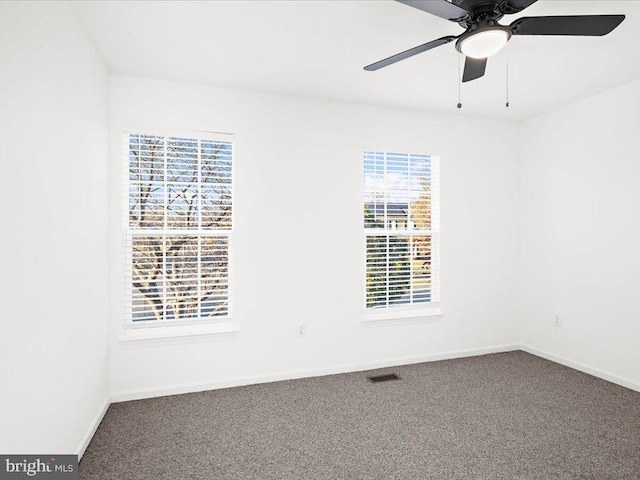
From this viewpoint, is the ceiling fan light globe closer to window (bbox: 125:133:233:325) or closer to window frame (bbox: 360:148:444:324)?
window frame (bbox: 360:148:444:324)

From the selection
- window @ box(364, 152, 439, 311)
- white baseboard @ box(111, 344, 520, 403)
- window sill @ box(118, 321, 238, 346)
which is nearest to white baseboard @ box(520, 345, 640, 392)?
white baseboard @ box(111, 344, 520, 403)

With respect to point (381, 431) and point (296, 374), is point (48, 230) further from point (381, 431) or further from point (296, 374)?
point (296, 374)

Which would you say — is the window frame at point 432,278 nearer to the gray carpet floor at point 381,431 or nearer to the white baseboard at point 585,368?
the gray carpet floor at point 381,431

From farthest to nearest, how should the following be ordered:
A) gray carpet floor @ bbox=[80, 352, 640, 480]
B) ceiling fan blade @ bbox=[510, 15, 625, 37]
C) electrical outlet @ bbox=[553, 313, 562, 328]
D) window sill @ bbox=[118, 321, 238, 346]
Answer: electrical outlet @ bbox=[553, 313, 562, 328] < window sill @ bbox=[118, 321, 238, 346] < gray carpet floor @ bbox=[80, 352, 640, 480] < ceiling fan blade @ bbox=[510, 15, 625, 37]

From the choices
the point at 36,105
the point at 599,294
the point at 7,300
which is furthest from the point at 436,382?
the point at 36,105

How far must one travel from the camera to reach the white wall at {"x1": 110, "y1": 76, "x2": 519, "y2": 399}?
3254 mm

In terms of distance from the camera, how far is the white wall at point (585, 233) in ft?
11.2

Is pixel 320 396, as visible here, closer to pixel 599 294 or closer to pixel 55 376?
pixel 55 376

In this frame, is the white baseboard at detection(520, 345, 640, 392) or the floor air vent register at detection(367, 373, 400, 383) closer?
the white baseboard at detection(520, 345, 640, 392)

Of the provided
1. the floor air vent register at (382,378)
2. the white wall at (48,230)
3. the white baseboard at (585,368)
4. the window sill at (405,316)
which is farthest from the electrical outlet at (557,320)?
the white wall at (48,230)

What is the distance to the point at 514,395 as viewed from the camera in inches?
127

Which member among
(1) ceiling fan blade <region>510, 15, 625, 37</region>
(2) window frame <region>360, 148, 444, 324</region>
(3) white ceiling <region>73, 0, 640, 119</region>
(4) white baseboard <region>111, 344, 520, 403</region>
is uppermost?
(3) white ceiling <region>73, 0, 640, 119</region>

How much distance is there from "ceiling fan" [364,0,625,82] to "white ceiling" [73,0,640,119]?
405 mm

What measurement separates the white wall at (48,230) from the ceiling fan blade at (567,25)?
2.23 m
